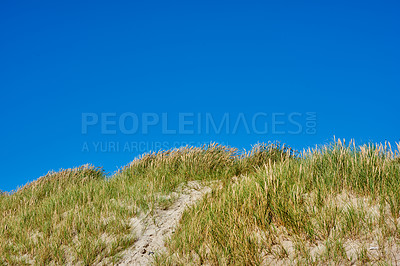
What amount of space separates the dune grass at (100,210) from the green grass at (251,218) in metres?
0.02

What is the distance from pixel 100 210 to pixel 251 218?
3.61m

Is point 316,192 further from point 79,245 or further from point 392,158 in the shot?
point 79,245

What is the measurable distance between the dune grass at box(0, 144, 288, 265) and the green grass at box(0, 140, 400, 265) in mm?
23

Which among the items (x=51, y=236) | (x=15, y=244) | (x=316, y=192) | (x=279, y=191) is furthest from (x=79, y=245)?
(x=316, y=192)

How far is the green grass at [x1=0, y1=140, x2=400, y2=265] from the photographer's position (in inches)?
158

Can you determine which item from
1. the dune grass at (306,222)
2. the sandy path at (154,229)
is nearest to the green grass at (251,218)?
the dune grass at (306,222)

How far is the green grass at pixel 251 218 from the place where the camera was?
4.02m

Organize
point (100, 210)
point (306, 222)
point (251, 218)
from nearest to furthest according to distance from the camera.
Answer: point (306, 222) < point (251, 218) < point (100, 210)

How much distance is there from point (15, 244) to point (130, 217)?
2.52 m

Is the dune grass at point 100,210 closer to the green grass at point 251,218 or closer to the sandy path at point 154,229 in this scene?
the green grass at point 251,218

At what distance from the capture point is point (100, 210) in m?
6.80

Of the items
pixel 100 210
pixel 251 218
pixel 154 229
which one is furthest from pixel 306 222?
pixel 100 210

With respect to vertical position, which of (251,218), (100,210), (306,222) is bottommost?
(306,222)

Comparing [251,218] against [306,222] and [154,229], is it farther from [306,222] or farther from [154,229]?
[154,229]
